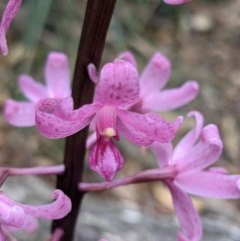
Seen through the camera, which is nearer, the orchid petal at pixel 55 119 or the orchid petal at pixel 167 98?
the orchid petal at pixel 55 119

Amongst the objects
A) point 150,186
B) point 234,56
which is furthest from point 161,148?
point 234,56

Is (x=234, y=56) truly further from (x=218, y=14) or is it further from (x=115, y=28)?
(x=115, y=28)

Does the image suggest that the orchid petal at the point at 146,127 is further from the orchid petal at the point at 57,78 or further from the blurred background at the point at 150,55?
the blurred background at the point at 150,55

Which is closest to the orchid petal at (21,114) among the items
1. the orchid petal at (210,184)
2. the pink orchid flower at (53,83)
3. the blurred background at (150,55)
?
the pink orchid flower at (53,83)

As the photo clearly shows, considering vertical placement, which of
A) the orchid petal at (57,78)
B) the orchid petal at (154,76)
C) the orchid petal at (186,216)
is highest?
the orchid petal at (154,76)

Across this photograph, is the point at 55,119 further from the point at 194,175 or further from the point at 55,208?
the point at 194,175

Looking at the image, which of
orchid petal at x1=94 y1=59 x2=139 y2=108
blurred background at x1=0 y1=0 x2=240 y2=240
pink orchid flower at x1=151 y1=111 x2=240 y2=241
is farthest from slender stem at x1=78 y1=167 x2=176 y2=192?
blurred background at x1=0 y1=0 x2=240 y2=240
